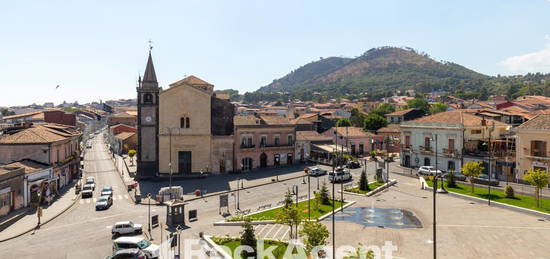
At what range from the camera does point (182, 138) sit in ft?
164

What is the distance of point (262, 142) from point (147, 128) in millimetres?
15657

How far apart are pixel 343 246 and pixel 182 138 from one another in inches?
1252

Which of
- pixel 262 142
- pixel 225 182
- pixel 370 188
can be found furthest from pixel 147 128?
pixel 370 188

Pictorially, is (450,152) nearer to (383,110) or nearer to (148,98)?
(148,98)

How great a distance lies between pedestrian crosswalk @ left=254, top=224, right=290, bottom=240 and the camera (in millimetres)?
25281

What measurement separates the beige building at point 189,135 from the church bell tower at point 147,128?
1.59m

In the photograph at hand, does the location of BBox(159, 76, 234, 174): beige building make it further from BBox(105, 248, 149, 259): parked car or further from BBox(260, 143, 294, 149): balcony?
BBox(105, 248, 149, 259): parked car

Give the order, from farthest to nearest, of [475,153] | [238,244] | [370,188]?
[475,153] → [370,188] → [238,244]

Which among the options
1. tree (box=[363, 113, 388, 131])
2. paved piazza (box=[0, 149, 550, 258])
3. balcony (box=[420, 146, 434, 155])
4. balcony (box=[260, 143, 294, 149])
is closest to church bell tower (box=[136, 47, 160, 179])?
paved piazza (box=[0, 149, 550, 258])

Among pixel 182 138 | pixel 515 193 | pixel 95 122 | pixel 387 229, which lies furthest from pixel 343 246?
pixel 95 122

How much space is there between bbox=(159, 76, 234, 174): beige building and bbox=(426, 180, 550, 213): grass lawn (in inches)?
1022

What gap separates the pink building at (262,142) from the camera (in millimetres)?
52875

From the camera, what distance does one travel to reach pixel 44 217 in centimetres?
3119

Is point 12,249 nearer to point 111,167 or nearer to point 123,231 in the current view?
point 123,231
